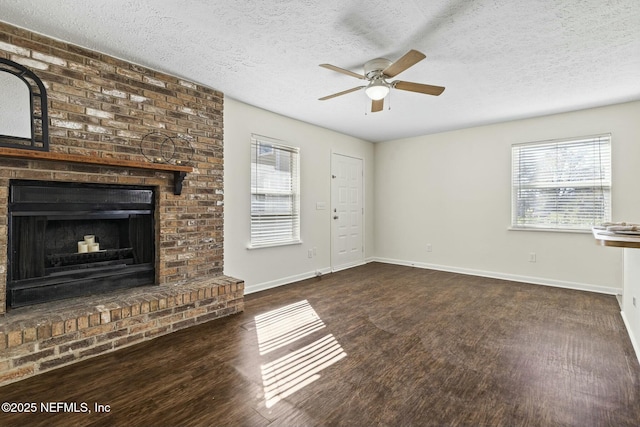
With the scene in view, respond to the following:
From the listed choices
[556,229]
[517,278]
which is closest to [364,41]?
[556,229]

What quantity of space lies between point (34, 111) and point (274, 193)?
100 inches

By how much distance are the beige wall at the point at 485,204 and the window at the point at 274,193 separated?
223 centimetres

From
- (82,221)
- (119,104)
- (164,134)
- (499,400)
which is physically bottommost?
(499,400)

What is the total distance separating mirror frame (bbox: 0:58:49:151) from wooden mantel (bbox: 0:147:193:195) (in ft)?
0.46

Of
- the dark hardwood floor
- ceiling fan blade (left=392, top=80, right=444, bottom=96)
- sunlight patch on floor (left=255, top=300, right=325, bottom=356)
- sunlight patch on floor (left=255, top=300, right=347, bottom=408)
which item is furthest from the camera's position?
ceiling fan blade (left=392, top=80, right=444, bottom=96)

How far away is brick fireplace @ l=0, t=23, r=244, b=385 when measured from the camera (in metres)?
2.17

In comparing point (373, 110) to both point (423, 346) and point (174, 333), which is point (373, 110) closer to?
point (423, 346)

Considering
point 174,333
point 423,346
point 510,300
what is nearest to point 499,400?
point 423,346

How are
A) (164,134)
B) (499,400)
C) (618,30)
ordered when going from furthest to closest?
(164,134) → (618,30) → (499,400)

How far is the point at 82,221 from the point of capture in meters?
2.77

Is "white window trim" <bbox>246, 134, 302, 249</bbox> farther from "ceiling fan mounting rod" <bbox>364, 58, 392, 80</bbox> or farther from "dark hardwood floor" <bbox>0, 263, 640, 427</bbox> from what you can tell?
"ceiling fan mounting rod" <bbox>364, 58, 392, 80</bbox>

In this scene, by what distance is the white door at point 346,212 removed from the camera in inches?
207

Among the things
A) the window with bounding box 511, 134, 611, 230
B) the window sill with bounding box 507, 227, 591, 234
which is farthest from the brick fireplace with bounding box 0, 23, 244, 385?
the window with bounding box 511, 134, 611, 230

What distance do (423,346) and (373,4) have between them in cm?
252
